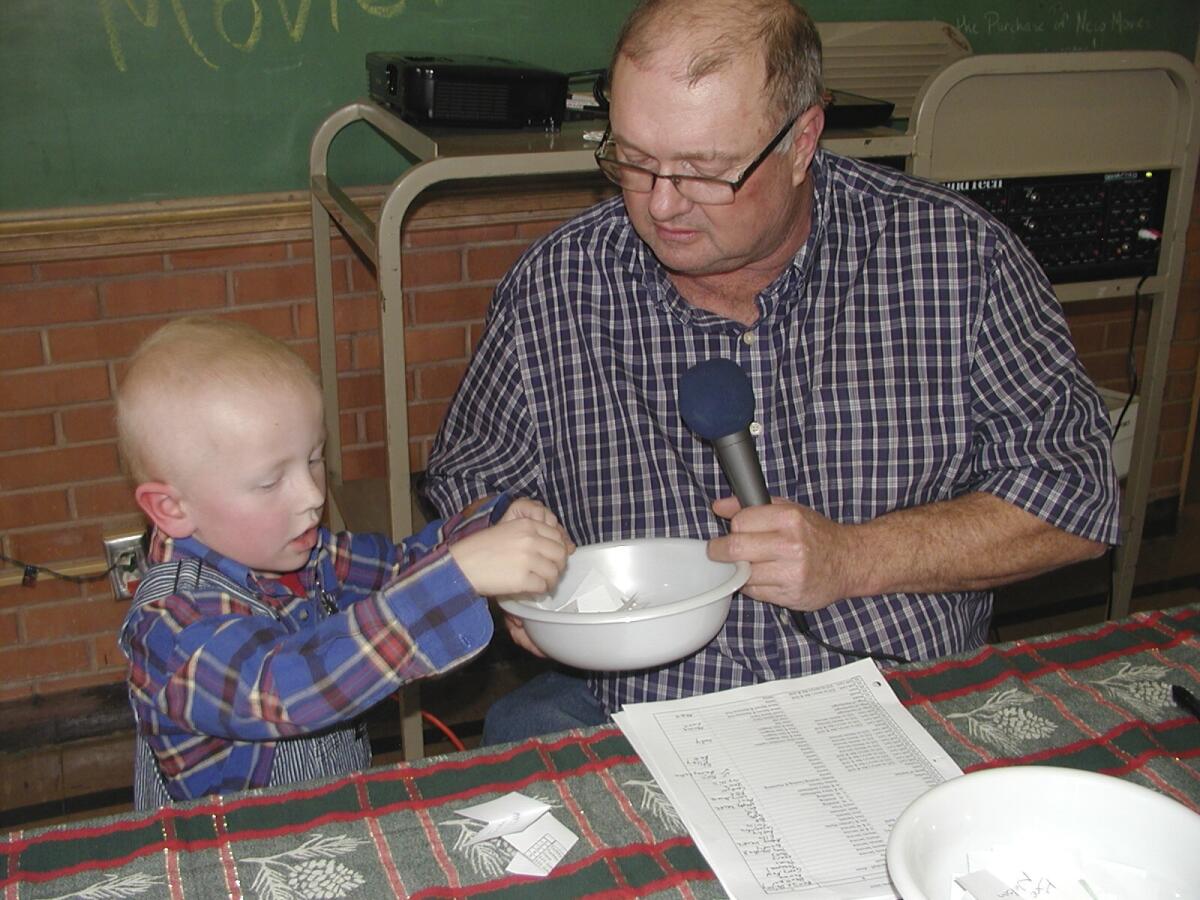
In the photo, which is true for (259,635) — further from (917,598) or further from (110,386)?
(110,386)

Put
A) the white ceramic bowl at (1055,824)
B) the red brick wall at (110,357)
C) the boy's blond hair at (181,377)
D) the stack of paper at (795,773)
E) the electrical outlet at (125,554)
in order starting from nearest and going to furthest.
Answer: the white ceramic bowl at (1055,824)
the stack of paper at (795,773)
the boy's blond hair at (181,377)
the red brick wall at (110,357)
the electrical outlet at (125,554)

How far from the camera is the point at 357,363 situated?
8.37 ft

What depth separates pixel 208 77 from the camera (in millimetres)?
2244

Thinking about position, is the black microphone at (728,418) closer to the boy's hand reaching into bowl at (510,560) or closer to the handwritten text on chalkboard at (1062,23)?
the boy's hand reaching into bowl at (510,560)

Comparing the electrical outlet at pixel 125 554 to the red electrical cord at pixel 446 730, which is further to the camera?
the electrical outlet at pixel 125 554

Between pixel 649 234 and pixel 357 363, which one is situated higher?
pixel 649 234

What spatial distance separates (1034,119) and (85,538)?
203cm

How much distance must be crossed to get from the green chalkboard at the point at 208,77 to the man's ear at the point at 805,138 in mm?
1100

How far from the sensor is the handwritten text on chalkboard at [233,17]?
2.16 metres

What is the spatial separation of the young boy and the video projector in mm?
831

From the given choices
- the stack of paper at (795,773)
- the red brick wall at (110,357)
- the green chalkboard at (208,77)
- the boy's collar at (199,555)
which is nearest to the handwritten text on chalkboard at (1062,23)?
the green chalkboard at (208,77)

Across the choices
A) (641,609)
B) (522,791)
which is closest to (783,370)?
(641,609)

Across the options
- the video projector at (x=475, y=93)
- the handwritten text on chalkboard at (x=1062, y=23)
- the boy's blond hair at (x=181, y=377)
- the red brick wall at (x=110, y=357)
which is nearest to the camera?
the boy's blond hair at (x=181, y=377)

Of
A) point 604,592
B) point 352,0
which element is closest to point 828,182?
point 604,592
